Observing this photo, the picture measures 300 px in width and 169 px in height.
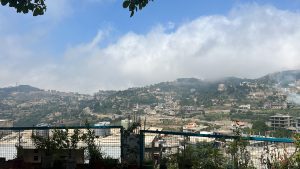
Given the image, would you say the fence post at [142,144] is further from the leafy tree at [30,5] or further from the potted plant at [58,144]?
the leafy tree at [30,5]

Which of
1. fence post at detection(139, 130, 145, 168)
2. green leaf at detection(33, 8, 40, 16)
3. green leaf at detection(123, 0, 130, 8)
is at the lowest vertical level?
fence post at detection(139, 130, 145, 168)

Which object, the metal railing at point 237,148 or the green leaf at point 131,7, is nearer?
the green leaf at point 131,7

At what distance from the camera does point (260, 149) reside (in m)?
6.93

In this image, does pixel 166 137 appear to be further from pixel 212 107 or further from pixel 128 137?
pixel 212 107

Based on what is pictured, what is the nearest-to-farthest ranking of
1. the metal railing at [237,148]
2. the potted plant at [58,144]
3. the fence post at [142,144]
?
the metal railing at [237,148] < the potted plant at [58,144] < the fence post at [142,144]

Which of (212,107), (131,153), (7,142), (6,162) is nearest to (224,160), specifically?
(131,153)

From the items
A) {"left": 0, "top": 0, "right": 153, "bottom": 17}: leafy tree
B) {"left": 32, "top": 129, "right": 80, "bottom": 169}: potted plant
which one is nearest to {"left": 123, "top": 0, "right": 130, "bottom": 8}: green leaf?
{"left": 0, "top": 0, "right": 153, "bottom": 17}: leafy tree

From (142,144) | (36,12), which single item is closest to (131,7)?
(36,12)

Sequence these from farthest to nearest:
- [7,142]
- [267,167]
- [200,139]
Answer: [7,142] → [200,139] → [267,167]

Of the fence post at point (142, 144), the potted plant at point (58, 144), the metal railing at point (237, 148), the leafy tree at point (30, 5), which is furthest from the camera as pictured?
the fence post at point (142, 144)

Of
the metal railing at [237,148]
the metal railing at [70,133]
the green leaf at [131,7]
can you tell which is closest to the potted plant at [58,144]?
the metal railing at [70,133]

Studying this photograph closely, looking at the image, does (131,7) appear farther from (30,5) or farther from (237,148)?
(237,148)

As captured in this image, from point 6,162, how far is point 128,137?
8.35ft

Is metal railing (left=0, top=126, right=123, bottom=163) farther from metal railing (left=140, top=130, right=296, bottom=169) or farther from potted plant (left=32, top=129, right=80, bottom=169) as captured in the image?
metal railing (left=140, top=130, right=296, bottom=169)
